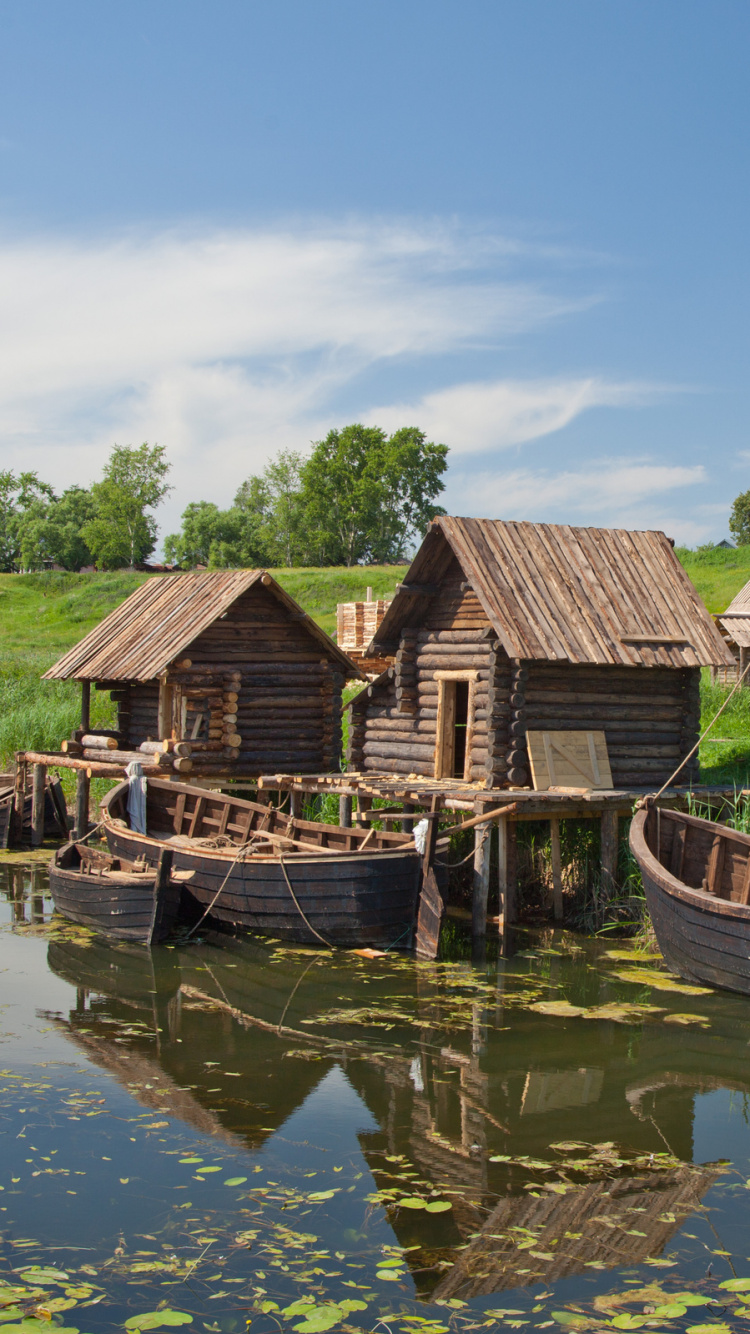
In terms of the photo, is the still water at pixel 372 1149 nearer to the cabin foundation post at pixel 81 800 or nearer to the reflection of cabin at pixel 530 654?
the reflection of cabin at pixel 530 654

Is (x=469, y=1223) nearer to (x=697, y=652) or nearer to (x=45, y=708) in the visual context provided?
(x=697, y=652)

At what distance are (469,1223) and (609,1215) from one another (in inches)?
35.9

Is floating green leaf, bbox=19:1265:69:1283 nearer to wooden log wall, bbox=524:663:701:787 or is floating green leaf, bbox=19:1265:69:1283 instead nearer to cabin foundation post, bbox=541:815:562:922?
cabin foundation post, bbox=541:815:562:922

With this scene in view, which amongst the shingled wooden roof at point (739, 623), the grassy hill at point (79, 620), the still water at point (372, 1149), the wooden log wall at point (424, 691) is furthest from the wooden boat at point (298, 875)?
the shingled wooden roof at point (739, 623)

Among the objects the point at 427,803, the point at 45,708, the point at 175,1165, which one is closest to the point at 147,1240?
the point at 175,1165

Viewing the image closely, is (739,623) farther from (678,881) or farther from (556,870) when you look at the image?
(678,881)

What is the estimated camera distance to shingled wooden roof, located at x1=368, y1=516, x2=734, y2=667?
57.7ft

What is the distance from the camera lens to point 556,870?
1720cm

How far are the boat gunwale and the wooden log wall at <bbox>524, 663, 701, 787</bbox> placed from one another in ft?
9.36

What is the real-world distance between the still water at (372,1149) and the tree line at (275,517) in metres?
62.6

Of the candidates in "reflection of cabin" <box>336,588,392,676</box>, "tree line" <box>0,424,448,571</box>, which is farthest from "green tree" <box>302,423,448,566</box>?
"reflection of cabin" <box>336,588,392,676</box>

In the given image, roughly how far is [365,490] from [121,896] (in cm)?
6361

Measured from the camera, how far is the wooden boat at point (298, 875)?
15.0 metres

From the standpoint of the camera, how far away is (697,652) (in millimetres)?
18812
